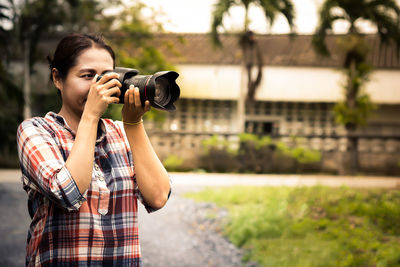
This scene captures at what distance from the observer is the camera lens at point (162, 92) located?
4.46ft

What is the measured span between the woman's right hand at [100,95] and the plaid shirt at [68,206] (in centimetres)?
14

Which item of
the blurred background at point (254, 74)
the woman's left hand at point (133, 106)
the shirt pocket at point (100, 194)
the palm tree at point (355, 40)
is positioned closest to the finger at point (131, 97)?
the woman's left hand at point (133, 106)

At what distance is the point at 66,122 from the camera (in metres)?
1.35

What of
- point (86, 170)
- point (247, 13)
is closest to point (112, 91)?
point (86, 170)

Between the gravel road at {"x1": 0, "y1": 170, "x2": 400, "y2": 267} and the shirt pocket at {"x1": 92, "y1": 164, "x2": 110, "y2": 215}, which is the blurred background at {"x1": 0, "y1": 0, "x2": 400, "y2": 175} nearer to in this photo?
the gravel road at {"x1": 0, "y1": 170, "x2": 400, "y2": 267}

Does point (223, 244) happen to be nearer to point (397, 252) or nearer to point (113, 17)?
point (397, 252)

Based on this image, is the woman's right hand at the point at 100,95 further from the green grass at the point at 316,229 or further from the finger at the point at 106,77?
the green grass at the point at 316,229

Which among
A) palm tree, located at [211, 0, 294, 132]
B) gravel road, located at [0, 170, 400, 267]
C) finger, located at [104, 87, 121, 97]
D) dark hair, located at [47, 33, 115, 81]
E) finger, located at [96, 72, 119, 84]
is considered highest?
palm tree, located at [211, 0, 294, 132]

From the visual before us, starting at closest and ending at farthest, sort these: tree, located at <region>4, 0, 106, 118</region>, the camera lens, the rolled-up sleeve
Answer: the rolled-up sleeve
the camera lens
tree, located at <region>4, 0, 106, 118</region>

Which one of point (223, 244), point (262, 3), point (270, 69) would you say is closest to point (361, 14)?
point (262, 3)

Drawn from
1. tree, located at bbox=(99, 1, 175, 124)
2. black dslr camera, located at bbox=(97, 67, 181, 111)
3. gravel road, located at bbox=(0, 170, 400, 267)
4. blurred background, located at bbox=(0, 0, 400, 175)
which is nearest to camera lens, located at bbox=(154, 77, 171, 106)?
black dslr camera, located at bbox=(97, 67, 181, 111)

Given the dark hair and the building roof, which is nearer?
the dark hair

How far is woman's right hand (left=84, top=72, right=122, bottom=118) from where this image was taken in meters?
1.24

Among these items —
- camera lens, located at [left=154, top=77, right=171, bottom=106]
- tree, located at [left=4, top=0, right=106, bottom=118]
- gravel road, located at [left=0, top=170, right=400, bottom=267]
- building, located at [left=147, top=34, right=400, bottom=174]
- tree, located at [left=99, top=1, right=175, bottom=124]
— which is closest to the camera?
camera lens, located at [left=154, top=77, right=171, bottom=106]
